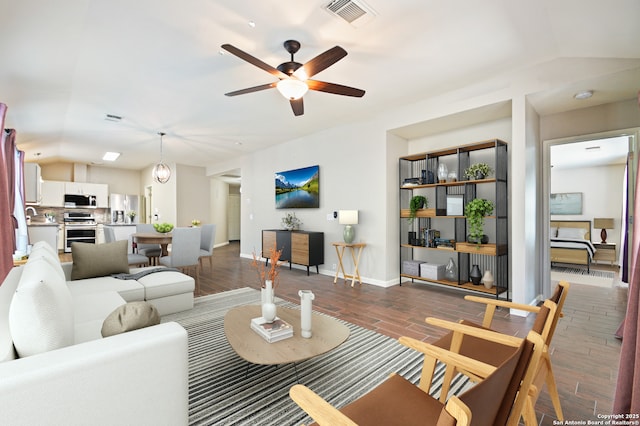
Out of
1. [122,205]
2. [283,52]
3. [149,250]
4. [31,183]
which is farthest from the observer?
[122,205]

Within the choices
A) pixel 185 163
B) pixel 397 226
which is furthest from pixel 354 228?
pixel 185 163

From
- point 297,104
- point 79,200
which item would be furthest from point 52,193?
point 297,104

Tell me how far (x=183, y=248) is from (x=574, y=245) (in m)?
7.43

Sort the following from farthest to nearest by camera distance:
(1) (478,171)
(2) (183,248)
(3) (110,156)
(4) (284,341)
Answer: (3) (110,156), (2) (183,248), (1) (478,171), (4) (284,341)

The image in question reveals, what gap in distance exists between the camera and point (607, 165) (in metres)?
6.97

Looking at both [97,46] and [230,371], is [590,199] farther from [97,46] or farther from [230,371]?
[97,46]

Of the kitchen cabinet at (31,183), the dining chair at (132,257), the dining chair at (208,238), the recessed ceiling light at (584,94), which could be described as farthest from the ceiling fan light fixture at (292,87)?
the kitchen cabinet at (31,183)

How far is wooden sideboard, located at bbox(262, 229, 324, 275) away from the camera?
17.7 ft

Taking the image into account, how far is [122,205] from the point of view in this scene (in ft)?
32.6

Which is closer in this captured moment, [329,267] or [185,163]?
[329,267]

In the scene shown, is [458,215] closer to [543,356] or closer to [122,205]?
[543,356]

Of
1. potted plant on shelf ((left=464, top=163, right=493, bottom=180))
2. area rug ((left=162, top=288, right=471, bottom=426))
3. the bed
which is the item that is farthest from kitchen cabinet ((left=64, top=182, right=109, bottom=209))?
the bed

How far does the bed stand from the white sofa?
7.37 m

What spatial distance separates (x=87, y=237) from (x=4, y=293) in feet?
Answer: 29.4
